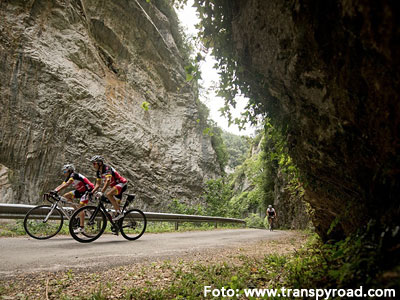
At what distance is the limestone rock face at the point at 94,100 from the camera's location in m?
12.3

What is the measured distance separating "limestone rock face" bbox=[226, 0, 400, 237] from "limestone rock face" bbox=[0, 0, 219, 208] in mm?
12863

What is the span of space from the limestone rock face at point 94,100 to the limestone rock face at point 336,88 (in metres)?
12.9

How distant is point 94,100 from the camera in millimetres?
15695

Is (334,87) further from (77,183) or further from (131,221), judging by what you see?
(77,183)

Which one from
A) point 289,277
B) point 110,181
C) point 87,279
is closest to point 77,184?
point 110,181

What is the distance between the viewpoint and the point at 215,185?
1991cm

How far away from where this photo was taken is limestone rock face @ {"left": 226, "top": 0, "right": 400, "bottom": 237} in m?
1.79

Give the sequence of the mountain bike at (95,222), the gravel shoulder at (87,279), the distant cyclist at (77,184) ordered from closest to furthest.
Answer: the gravel shoulder at (87,279) < the mountain bike at (95,222) < the distant cyclist at (77,184)

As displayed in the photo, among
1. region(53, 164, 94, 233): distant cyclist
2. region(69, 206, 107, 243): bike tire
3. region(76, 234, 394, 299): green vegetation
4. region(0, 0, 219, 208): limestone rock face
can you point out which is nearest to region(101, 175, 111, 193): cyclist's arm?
region(69, 206, 107, 243): bike tire

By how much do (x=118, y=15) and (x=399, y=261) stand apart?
22509 mm

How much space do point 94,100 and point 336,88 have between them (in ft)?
53.2

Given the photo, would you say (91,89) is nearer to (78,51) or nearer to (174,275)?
(78,51)

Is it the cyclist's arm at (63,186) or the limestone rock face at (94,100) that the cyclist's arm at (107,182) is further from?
the limestone rock face at (94,100)

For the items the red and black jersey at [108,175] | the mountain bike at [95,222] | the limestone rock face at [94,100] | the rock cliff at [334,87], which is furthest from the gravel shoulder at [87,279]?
the limestone rock face at [94,100]
